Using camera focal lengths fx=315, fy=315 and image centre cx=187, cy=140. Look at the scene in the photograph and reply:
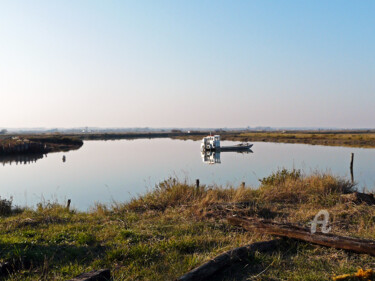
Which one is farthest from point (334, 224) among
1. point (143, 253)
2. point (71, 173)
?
point (71, 173)

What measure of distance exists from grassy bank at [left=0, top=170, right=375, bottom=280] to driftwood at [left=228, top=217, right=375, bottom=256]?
138mm

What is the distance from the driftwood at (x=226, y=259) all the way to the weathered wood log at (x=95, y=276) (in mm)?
1142

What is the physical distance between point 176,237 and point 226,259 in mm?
1958

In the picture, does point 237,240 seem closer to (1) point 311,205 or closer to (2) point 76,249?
(2) point 76,249

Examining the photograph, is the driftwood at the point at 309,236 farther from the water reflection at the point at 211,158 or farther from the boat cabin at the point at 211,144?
the boat cabin at the point at 211,144

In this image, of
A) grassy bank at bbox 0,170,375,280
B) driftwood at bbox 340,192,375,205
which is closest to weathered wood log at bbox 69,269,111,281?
grassy bank at bbox 0,170,375,280

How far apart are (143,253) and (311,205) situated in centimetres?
648

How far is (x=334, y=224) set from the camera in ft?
25.6

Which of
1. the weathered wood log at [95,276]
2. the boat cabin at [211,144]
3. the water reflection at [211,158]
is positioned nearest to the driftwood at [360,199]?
the weathered wood log at [95,276]

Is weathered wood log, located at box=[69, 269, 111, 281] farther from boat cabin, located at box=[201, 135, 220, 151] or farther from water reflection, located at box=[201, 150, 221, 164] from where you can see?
boat cabin, located at box=[201, 135, 220, 151]

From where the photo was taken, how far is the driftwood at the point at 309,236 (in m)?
5.41

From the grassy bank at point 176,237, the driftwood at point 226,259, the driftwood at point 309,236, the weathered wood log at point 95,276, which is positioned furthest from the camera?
the driftwood at point 309,236

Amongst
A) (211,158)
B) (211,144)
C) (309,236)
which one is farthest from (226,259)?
(211,144)

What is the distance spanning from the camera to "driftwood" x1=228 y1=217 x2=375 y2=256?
541 centimetres
